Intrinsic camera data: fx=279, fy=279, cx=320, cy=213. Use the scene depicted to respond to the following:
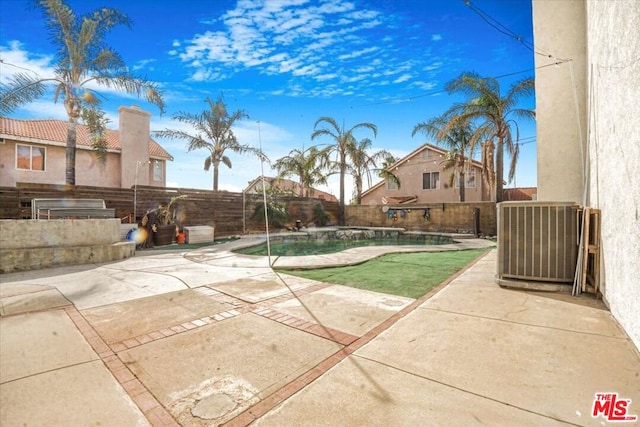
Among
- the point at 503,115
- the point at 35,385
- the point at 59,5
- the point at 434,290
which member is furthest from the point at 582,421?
the point at 59,5

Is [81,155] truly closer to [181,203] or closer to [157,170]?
[157,170]

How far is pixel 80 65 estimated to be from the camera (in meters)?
12.5

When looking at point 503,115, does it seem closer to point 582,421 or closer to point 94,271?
point 582,421

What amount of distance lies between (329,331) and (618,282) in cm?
303

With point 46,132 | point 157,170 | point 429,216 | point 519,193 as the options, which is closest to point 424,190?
point 429,216

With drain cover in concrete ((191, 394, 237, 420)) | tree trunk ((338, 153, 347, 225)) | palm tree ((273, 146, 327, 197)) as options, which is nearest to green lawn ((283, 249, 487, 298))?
drain cover in concrete ((191, 394, 237, 420))

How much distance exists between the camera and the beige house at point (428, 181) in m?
Answer: 21.8

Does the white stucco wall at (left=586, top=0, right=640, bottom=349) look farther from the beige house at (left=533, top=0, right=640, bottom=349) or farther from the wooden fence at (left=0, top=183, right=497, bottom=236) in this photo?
the wooden fence at (left=0, top=183, right=497, bottom=236)

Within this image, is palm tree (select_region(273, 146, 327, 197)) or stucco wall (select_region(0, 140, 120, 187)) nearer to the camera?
stucco wall (select_region(0, 140, 120, 187))

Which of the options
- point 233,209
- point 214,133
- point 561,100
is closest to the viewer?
point 561,100

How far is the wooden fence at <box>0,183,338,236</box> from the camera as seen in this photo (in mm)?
9328

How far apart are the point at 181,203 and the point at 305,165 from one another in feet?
30.3

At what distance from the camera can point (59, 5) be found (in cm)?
1160

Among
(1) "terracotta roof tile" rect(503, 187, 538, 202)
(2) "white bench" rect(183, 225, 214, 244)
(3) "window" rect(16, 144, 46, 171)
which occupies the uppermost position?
(3) "window" rect(16, 144, 46, 171)
